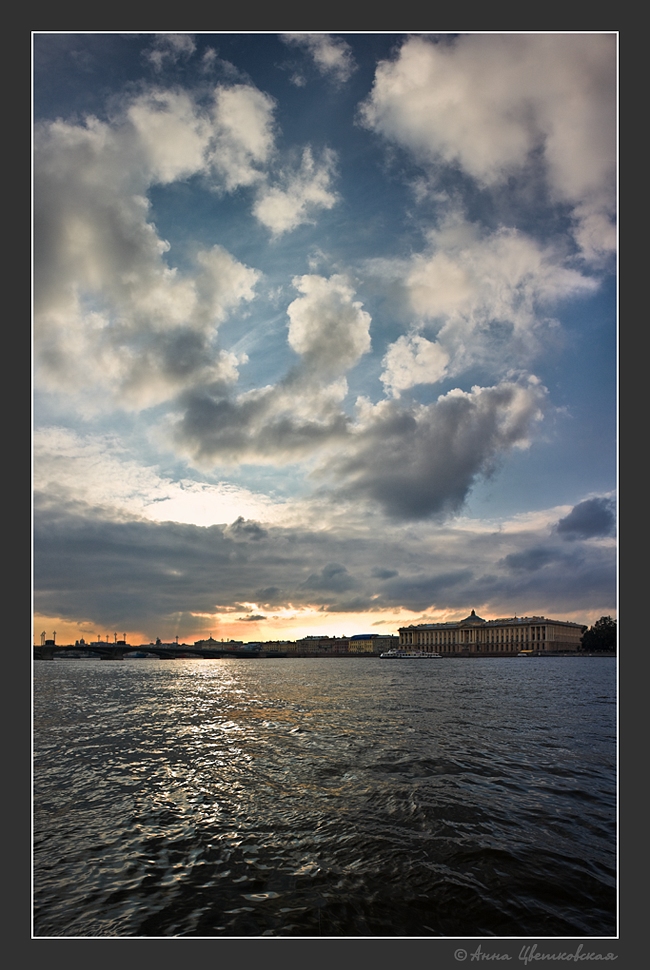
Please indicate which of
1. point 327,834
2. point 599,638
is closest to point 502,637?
point 599,638

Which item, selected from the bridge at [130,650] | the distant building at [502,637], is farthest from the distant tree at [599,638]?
the bridge at [130,650]

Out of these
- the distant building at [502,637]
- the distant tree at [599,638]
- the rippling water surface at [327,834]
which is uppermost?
the rippling water surface at [327,834]

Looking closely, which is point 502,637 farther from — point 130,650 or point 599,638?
point 130,650

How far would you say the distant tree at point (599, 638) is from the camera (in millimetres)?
127863

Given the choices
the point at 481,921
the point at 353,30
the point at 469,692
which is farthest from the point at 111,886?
the point at 469,692

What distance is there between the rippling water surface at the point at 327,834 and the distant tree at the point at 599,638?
12241 cm

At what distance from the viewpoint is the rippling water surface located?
7.82m

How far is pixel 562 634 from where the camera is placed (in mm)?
159625

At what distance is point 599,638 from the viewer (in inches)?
5413

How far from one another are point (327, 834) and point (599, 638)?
492ft

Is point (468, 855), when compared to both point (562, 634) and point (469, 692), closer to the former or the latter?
point (469, 692)

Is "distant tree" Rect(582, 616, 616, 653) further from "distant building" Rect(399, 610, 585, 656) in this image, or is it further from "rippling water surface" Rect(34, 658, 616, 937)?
"rippling water surface" Rect(34, 658, 616, 937)

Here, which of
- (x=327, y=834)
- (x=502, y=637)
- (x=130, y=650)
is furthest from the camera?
(x=502, y=637)

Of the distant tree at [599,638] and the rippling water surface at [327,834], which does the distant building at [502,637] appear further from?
the rippling water surface at [327,834]
